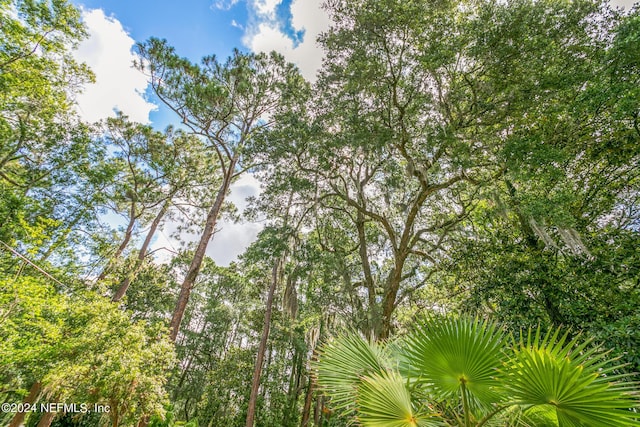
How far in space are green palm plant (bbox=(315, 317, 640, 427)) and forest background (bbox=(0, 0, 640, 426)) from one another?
32cm

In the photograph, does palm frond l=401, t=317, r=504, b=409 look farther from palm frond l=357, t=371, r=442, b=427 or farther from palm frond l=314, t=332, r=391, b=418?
palm frond l=314, t=332, r=391, b=418

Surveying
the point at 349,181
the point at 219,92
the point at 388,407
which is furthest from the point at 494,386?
the point at 219,92

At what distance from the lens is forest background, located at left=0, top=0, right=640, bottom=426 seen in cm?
415

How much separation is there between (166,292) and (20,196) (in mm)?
8278

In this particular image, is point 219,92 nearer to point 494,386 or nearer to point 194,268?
point 194,268

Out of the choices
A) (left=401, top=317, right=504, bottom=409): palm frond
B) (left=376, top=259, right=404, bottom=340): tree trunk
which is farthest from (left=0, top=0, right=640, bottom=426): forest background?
(left=401, top=317, right=504, bottom=409): palm frond

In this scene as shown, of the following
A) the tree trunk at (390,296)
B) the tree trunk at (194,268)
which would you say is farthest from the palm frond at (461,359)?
the tree trunk at (194,268)

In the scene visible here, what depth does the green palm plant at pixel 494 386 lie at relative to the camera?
54.7 inches

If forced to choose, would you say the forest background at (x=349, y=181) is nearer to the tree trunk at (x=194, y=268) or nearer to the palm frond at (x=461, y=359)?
the tree trunk at (x=194, y=268)

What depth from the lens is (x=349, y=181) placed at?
765 cm

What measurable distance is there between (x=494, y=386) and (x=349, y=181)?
627 centimetres

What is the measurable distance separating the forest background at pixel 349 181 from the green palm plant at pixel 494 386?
0.32 m

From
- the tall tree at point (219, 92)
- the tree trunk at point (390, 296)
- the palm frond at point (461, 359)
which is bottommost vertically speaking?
the palm frond at point (461, 359)

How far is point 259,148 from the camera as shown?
22.8 feet
